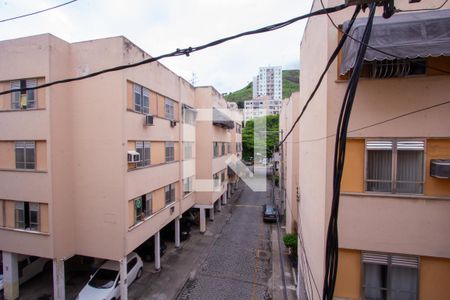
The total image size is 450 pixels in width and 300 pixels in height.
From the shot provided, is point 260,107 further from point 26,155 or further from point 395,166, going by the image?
point 395,166

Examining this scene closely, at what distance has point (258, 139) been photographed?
44344 mm

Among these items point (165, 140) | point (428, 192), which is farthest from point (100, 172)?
point (428, 192)

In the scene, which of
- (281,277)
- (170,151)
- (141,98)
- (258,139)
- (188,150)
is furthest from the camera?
(258,139)

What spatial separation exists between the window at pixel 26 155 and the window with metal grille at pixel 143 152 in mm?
3716

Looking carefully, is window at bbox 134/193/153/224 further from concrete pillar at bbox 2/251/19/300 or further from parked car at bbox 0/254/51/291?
parked car at bbox 0/254/51/291

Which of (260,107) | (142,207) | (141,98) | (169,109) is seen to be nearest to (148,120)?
(141,98)

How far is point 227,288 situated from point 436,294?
7894 millimetres

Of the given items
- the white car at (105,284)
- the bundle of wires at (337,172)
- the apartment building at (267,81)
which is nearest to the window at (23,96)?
Result: the white car at (105,284)

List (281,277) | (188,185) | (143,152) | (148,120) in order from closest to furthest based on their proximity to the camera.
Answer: (148,120), (143,152), (281,277), (188,185)

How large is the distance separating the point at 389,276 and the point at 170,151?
36.0ft

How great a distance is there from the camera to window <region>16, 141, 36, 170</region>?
28.6 ft

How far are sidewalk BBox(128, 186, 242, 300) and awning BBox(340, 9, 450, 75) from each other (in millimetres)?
11041

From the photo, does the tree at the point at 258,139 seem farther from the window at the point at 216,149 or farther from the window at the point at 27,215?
the window at the point at 27,215

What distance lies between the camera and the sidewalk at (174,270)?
33.0 ft
